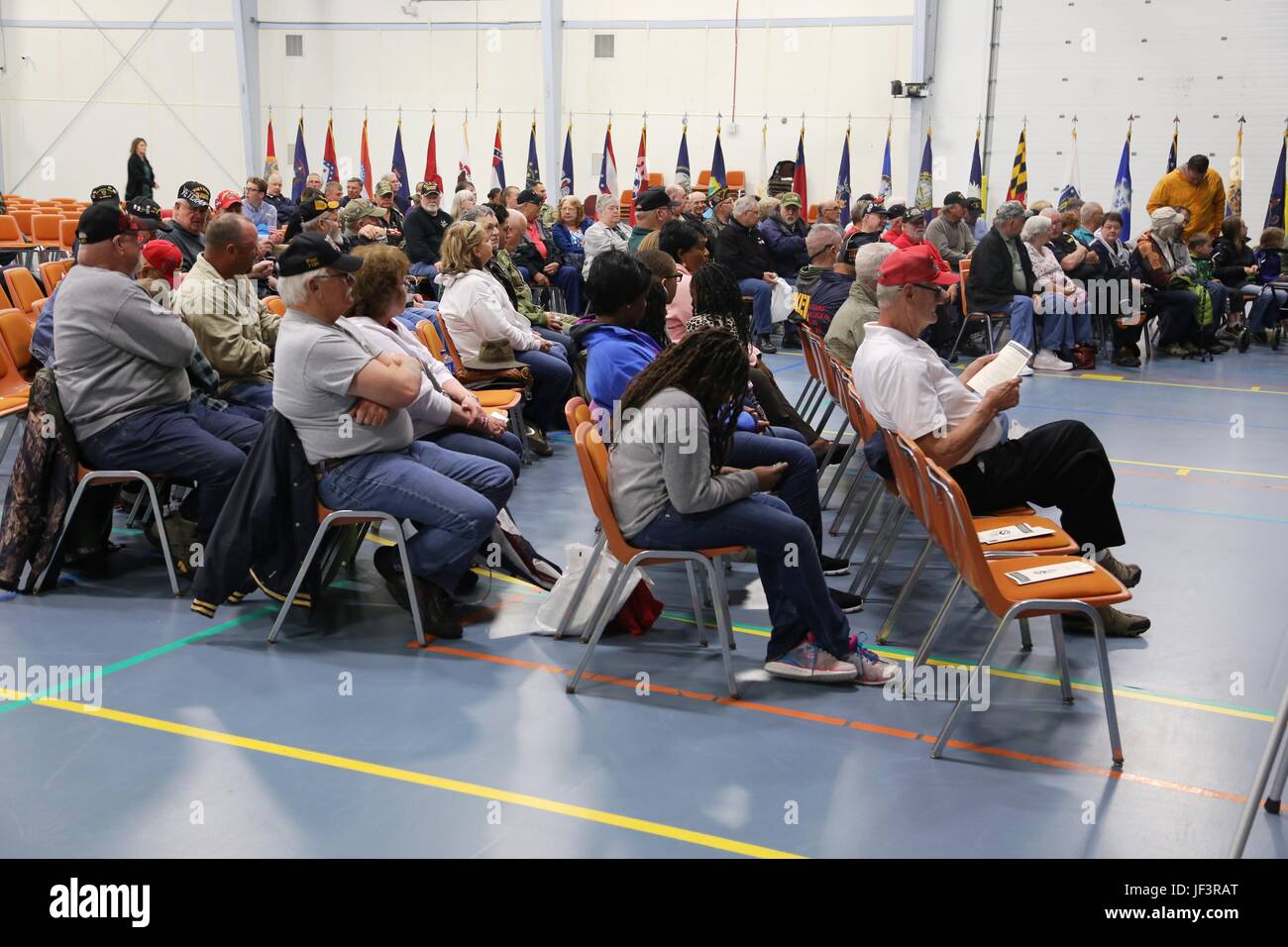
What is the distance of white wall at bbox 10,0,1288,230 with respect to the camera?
46.9ft

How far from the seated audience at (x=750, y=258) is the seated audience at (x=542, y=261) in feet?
4.38

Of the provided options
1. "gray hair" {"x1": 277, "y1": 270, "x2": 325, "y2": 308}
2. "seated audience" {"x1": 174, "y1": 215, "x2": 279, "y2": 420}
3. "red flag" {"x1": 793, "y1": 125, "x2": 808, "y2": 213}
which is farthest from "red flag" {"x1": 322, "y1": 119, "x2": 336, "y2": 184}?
"gray hair" {"x1": 277, "y1": 270, "x2": 325, "y2": 308}

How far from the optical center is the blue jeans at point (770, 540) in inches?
137

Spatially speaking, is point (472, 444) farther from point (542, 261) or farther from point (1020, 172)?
point (1020, 172)

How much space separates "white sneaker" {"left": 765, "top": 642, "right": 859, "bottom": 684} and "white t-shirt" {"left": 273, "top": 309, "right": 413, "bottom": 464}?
1490 mm

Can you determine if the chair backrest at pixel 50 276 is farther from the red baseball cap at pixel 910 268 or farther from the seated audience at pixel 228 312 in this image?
the red baseball cap at pixel 910 268

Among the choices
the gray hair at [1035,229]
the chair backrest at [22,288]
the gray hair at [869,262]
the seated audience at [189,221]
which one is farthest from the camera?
the gray hair at [1035,229]

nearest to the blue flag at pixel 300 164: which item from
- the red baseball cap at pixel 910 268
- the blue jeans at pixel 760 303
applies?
the blue jeans at pixel 760 303

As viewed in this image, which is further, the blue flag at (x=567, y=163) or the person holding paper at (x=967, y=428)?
the blue flag at (x=567, y=163)

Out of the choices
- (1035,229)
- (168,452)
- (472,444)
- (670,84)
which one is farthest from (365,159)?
(168,452)

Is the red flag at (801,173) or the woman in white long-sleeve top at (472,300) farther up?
the red flag at (801,173)

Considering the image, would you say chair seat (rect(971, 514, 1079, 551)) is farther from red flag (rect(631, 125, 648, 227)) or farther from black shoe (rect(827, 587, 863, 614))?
red flag (rect(631, 125, 648, 227))

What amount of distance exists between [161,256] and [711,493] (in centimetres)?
301
